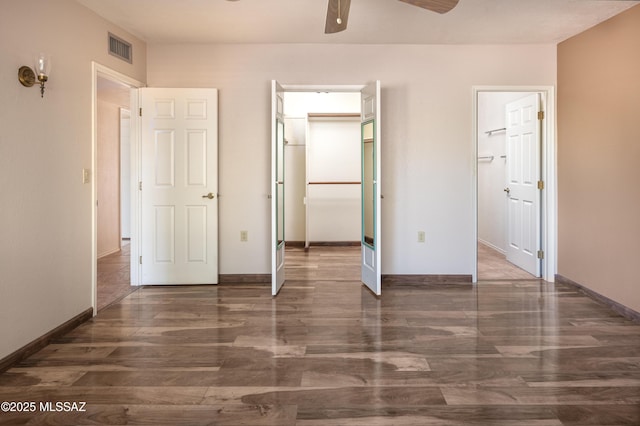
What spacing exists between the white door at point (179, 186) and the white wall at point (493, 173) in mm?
3837

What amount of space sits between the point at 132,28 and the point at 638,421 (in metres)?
4.65

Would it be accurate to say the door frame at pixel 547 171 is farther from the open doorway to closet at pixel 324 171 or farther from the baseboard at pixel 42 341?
the baseboard at pixel 42 341

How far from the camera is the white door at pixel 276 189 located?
14.3 ft

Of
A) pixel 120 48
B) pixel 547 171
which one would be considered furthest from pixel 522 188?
pixel 120 48

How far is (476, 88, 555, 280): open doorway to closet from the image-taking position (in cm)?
489

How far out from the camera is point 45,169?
312cm

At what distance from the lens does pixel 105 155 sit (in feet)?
22.0

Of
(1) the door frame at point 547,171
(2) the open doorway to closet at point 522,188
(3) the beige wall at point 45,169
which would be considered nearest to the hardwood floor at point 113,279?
(3) the beige wall at point 45,169

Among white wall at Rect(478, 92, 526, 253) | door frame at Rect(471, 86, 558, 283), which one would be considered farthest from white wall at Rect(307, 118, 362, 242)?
door frame at Rect(471, 86, 558, 283)

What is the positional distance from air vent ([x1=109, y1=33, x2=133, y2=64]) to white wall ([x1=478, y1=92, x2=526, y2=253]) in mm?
4469

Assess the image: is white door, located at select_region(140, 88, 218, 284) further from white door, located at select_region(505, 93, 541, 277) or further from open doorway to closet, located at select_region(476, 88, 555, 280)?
white door, located at select_region(505, 93, 541, 277)

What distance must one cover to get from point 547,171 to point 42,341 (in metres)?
4.76

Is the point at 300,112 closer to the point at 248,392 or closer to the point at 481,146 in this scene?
the point at 481,146

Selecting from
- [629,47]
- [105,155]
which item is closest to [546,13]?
[629,47]
